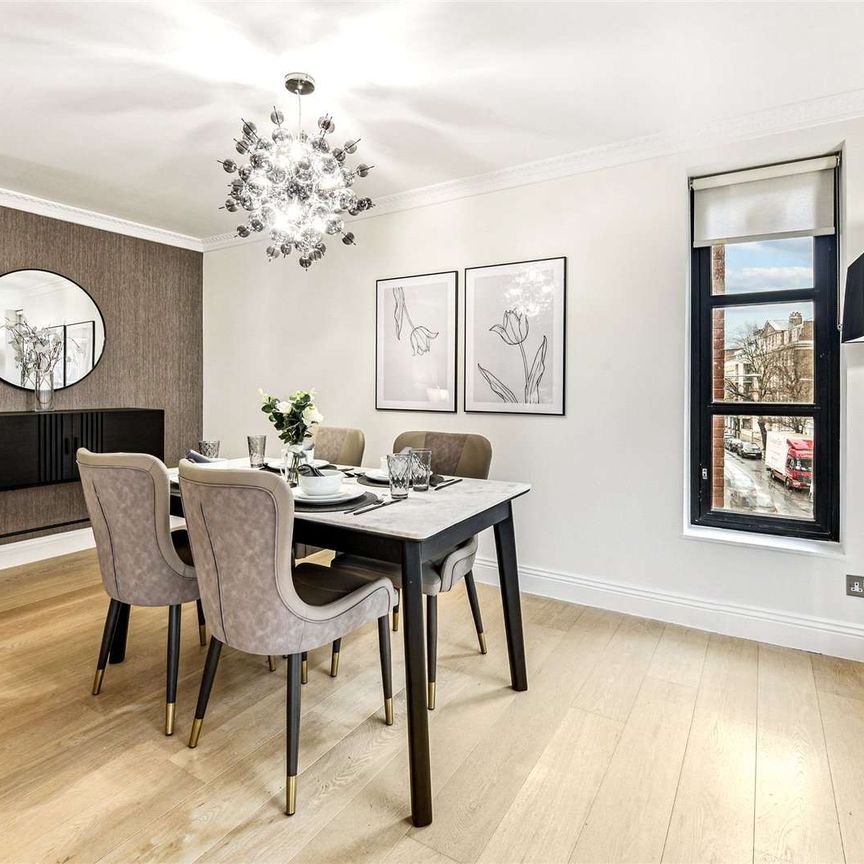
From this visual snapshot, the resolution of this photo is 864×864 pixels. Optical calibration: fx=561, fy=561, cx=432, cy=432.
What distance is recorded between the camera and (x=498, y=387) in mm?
3443

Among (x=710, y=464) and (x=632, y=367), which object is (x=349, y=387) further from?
(x=710, y=464)

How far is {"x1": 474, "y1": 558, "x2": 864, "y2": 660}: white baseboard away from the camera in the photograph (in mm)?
2580

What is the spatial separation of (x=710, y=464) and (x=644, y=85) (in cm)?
186

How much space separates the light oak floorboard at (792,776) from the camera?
59.7 inches

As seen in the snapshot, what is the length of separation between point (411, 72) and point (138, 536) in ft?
6.89

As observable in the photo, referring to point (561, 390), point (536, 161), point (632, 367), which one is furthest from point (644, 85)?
point (561, 390)

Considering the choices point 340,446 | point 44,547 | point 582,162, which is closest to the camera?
point 582,162

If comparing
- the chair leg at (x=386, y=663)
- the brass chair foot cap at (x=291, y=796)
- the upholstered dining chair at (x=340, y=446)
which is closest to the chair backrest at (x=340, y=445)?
the upholstered dining chair at (x=340, y=446)

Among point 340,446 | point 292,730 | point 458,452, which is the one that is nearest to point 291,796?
point 292,730

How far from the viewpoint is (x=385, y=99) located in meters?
2.49

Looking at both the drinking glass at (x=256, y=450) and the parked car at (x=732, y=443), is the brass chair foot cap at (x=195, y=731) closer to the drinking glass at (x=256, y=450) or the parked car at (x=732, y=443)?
the drinking glass at (x=256, y=450)

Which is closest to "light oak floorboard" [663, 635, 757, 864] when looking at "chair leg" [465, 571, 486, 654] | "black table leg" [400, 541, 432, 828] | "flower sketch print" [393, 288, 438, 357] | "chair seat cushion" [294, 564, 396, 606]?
"black table leg" [400, 541, 432, 828]

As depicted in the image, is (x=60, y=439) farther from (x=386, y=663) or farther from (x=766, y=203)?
(x=766, y=203)

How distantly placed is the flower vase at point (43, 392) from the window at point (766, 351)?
415cm
